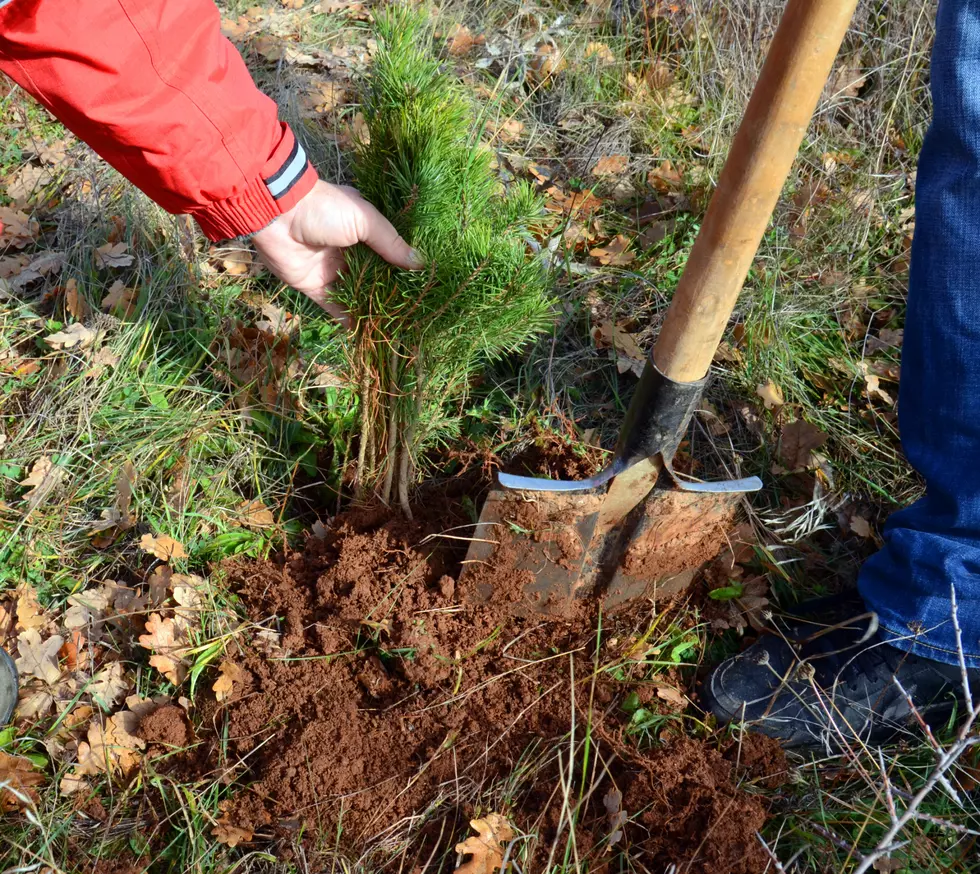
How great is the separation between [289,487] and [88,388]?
2.66ft

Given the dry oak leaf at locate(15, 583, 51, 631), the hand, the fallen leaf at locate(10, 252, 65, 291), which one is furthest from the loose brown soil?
the fallen leaf at locate(10, 252, 65, 291)

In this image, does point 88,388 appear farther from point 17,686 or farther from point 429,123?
point 429,123

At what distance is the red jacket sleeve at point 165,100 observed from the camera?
1.51m

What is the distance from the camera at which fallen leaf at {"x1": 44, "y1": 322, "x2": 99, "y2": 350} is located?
261 cm

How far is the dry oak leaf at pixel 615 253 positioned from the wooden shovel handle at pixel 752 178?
4.28ft

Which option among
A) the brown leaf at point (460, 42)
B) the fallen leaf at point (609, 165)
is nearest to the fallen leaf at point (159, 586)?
the fallen leaf at point (609, 165)

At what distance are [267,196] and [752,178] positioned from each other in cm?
113

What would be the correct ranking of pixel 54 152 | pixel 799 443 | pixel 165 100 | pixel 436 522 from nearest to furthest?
1. pixel 165 100
2. pixel 436 522
3. pixel 799 443
4. pixel 54 152

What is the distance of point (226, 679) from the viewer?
197 centimetres

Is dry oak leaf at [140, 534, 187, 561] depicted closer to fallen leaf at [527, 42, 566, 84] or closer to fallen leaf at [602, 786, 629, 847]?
fallen leaf at [602, 786, 629, 847]

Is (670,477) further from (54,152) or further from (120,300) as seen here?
(54,152)

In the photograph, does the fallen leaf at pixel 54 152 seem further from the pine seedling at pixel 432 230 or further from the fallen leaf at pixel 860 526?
the fallen leaf at pixel 860 526

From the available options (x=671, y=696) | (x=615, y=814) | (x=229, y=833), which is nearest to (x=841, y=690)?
(x=671, y=696)

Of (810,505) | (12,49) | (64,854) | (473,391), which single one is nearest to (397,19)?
(12,49)
